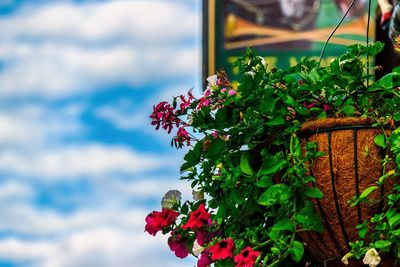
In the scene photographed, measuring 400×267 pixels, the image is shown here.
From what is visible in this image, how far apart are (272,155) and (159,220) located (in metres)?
0.33

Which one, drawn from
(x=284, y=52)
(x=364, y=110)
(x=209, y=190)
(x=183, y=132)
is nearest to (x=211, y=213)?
(x=209, y=190)

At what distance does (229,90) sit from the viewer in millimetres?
2115

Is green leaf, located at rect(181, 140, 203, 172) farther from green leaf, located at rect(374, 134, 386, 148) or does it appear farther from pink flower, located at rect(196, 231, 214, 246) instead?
green leaf, located at rect(374, 134, 386, 148)

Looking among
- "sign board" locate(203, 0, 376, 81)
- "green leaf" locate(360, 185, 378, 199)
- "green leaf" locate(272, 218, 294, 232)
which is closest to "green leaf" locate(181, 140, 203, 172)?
"green leaf" locate(272, 218, 294, 232)

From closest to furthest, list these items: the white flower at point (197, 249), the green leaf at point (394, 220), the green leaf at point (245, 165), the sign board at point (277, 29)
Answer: the green leaf at point (394, 220), the green leaf at point (245, 165), the white flower at point (197, 249), the sign board at point (277, 29)

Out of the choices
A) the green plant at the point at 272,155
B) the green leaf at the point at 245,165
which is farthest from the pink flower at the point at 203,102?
the green leaf at the point at 245,165

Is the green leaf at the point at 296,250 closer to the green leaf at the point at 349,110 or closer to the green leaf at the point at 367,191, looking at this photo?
the green leaf at the point at 367,191

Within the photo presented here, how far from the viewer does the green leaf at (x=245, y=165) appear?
2.00 m

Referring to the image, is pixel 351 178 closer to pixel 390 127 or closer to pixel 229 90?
pixel 390 127

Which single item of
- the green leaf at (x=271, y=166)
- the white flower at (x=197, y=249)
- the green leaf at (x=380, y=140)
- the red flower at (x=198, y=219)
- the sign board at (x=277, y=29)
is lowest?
the white flower at (x=197, y=249)

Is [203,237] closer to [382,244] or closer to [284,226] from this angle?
[284,226]

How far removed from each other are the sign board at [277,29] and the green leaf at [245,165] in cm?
507

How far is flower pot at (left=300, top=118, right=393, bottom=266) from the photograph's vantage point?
1931mm

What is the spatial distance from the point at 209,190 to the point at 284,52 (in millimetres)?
5082
